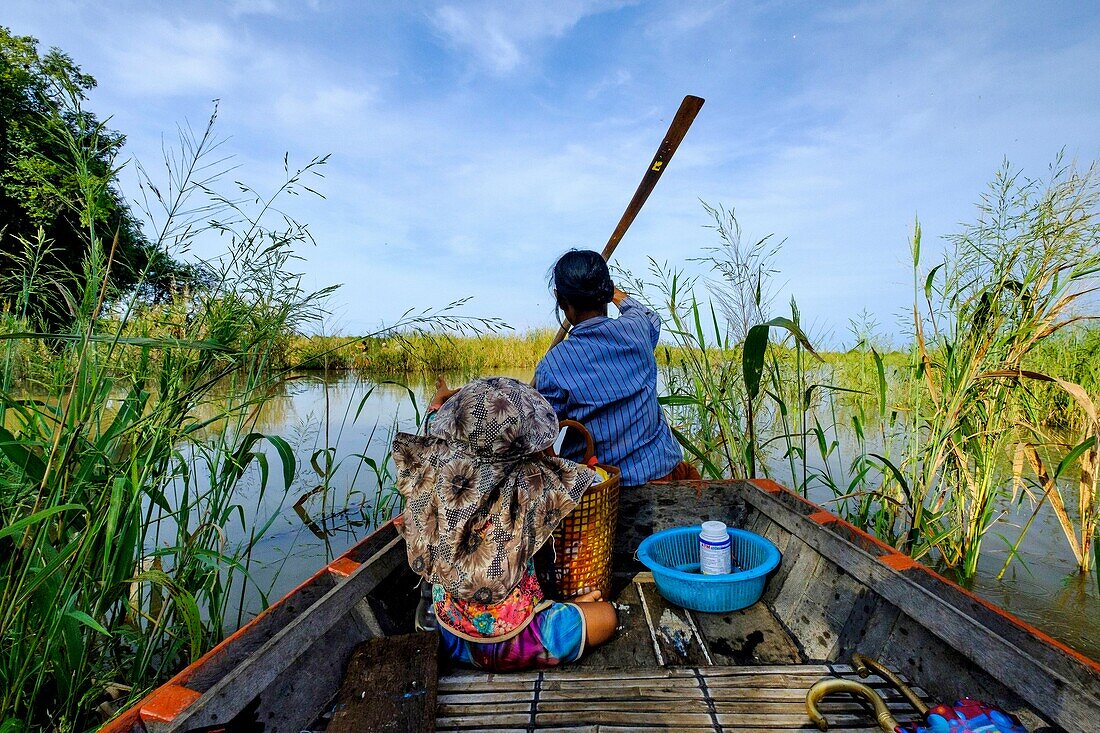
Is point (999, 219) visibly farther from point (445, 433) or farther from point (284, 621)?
point (284, 621)

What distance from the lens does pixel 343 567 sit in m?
1.66

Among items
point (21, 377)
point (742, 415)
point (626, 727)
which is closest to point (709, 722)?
point (626, 727)

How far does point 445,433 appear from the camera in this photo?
1537mm

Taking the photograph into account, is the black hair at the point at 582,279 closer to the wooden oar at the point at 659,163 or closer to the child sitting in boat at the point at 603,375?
the child sitting in boat at the point at 603,375

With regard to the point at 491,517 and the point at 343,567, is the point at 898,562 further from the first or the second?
the point at 343,567

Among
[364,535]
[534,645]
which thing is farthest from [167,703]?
[364,535]

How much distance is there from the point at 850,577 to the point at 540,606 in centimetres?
91

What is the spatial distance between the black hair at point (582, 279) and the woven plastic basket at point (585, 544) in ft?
2.00

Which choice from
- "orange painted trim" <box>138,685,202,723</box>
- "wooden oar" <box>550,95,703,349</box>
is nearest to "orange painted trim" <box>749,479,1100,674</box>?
"wooden oar" <box>550,95,703,349</box>

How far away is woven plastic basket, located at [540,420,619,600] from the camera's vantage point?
5.92 ft

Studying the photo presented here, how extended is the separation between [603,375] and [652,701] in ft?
3.75

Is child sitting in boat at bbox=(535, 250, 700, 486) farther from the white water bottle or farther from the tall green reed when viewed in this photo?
the tall green reed

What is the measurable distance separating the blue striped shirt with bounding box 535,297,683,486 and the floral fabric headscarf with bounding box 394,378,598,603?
0.62m

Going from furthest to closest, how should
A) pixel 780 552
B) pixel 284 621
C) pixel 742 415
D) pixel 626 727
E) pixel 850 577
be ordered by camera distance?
pixel 742 415 → pixel 780 552 → pixel 850 577 → pixel 284 621 → pixel 626 727
